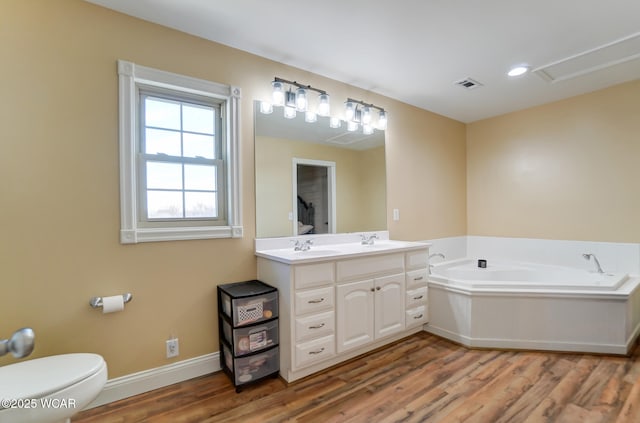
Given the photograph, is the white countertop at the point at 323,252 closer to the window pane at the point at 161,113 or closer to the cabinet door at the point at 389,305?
the cabinet door at the point at 389,305

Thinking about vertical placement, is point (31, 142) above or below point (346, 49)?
below

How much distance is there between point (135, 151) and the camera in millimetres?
1906

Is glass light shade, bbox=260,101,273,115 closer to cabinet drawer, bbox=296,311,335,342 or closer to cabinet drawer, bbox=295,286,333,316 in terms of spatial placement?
cabinet drawer, bbox=295,286,333,316

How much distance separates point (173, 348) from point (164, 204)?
972 mm

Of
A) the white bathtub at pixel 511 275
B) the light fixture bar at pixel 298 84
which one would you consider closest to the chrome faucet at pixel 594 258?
the white bathtub at pixel 511 275

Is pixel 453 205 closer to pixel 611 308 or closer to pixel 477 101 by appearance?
pixel 477 101

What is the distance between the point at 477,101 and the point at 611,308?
228cm

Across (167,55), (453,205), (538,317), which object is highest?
(167,55)

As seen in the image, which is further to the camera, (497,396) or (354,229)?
(354,229)

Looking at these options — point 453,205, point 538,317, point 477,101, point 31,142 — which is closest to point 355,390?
point 538,317

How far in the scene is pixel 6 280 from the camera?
155cm

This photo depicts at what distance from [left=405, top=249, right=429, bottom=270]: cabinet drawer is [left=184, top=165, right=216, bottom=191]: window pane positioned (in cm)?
174

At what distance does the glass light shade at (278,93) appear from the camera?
2.33 metres

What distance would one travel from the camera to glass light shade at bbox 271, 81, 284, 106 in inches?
91.9
